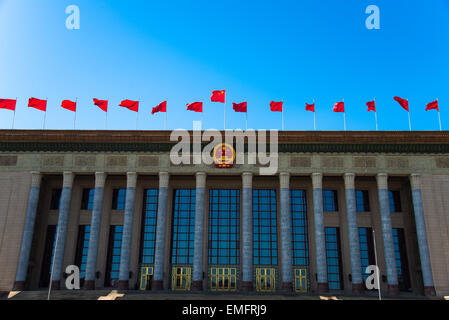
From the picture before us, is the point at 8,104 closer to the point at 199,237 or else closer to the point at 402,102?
the point at 199,237

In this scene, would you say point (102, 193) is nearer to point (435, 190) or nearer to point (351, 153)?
point (351, 153)

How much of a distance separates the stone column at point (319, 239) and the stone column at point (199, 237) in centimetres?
1096

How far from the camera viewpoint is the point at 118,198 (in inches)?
1716

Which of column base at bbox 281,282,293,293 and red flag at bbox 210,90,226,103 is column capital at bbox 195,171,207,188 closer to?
red flag at bbox 210,90,226,103

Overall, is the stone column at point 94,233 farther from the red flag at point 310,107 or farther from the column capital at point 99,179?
the red flag at point 310,107

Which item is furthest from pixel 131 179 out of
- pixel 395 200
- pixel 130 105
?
pixel 395 200

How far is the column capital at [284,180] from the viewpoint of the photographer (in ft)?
129

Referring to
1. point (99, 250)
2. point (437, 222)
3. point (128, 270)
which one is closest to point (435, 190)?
point (437, 222)

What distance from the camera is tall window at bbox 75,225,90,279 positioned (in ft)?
134

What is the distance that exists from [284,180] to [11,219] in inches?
1070

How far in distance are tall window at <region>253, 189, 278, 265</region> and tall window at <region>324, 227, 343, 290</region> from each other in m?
5.54

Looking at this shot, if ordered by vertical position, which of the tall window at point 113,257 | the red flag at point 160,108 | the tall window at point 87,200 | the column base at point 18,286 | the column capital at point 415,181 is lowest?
the column base at point 18,286

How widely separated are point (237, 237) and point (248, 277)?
6.22m

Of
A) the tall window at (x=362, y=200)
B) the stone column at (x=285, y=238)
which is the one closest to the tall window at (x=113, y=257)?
the stone column at (x=285, y=238)
